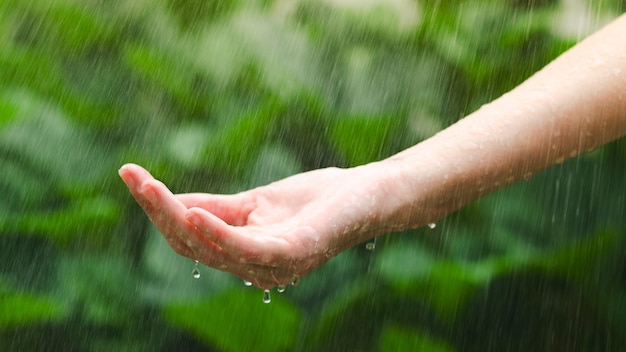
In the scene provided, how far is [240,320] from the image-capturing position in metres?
1.27

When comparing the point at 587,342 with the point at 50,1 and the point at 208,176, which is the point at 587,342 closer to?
the point at 208,176

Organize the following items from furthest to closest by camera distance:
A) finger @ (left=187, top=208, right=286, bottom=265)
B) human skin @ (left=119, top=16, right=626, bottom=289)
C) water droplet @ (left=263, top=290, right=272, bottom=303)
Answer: water droplet @ (left=263, top=290, right=272, bottom=303), human skin @ (left=119, top=16, right=626, bottom=289), finger @ (left=187, top=208, right=286, bottom=265)

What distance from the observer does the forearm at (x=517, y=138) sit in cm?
117

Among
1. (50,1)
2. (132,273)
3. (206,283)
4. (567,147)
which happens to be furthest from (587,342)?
(50,1)

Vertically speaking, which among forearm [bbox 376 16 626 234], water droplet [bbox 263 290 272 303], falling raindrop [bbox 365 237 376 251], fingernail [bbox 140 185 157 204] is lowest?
water droplet [bbox 263 290 272 303]

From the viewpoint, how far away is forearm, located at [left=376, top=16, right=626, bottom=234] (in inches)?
45.9

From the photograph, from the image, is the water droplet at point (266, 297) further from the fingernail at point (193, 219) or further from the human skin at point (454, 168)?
the fingernail at point (193, 219)

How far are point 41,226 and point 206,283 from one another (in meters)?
0.30

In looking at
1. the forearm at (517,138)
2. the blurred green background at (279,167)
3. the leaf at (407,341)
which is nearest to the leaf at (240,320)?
the blurred green background at (279,167)

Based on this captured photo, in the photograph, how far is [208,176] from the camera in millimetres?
1432

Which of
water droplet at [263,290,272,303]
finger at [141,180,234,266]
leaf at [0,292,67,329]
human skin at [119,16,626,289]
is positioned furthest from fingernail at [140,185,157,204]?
leaf at [0,292,67,329]

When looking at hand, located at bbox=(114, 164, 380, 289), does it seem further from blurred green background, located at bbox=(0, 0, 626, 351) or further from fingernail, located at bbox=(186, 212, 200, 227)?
blurred green background, located at bbox=(0, 0, 626, 351)

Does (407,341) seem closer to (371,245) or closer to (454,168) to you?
(371,245)

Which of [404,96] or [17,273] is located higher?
[404,96]
